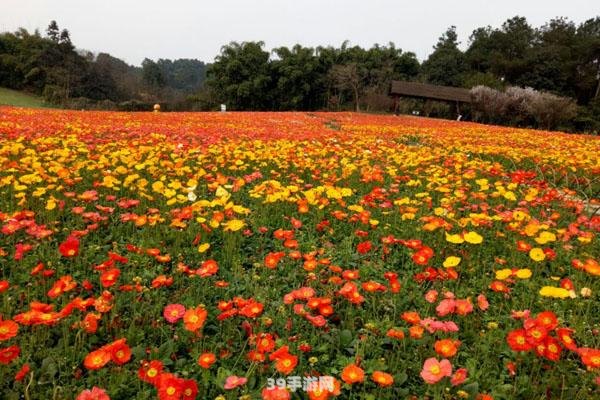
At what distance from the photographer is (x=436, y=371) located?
2.06 metres

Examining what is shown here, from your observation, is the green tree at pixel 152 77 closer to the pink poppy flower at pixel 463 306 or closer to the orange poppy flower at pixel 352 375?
the pink poppy flower at pixel 463 306

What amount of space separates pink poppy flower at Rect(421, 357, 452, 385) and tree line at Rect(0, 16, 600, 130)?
157ft

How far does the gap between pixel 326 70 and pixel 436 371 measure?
199 ft

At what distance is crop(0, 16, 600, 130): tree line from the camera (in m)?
53.8

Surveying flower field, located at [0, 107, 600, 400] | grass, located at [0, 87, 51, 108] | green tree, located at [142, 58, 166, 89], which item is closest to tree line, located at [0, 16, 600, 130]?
grass, located at [0, 87, 51, 108]

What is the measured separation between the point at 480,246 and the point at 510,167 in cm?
543

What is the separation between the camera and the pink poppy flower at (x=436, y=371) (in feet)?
6.61

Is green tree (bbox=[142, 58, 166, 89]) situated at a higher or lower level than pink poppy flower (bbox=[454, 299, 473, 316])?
higher

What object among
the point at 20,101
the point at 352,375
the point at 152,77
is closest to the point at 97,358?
the point at 352,375

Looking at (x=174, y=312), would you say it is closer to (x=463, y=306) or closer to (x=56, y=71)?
(x=463, y=306)

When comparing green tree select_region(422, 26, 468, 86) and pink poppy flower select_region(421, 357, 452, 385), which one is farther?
green tree select_region(422, 26, 468, 86)

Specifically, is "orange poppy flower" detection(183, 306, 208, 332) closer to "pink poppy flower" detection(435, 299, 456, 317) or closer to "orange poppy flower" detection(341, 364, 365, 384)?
"orange poppy flower" detection(341, 364, 365, 384)

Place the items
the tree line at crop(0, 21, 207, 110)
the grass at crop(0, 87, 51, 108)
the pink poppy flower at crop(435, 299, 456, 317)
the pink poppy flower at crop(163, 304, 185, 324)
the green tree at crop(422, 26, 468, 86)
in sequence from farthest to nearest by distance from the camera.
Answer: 1. the green tree at crop(422, 26, 468, 86)
2. the tree line at crop(0, 21, 207, 110)
3. the grass at crop(0, 87, 51, 108)
4. the pink poppy flower at crop(435, 299, 456, 317)
5. the pink poppy flower at crop(163, 304, 185, 324)

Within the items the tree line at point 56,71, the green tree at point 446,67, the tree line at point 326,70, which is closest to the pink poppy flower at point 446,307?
the tree line at point 326,70
